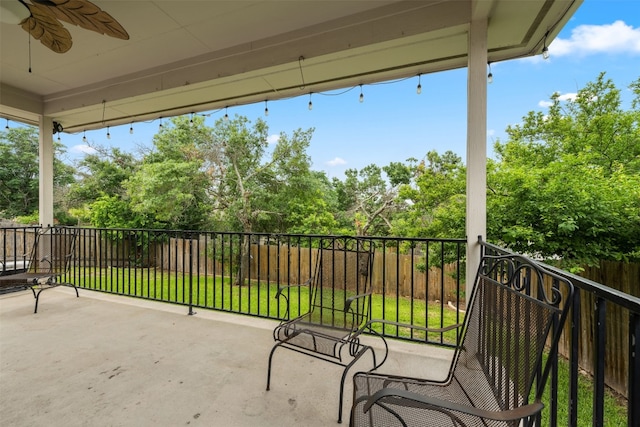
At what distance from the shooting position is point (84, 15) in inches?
89.0

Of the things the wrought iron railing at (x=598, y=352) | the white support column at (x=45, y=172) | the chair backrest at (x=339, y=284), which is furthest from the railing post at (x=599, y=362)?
the white support column at (x=45, y=172)

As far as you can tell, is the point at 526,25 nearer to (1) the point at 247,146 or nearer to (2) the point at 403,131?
(1) the point at 247,146

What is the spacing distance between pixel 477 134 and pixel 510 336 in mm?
1594

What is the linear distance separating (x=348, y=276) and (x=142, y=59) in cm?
341

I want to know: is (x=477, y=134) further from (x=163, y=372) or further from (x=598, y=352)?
(x=163, y=372)

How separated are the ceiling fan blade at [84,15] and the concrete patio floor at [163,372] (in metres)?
2.64

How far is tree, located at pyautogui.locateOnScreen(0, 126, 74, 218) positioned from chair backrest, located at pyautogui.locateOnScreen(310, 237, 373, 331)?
13025 mm

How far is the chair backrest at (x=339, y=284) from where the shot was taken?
2143mm

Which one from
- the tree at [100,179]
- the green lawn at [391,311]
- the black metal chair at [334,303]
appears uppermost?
the tree at [100,179]

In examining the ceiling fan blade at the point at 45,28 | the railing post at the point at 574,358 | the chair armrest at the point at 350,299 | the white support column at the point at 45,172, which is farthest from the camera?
the white support column at the point at 45,172

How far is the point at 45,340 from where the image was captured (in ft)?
8.46

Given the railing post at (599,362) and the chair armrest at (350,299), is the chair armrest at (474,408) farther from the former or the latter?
the chair armrest at (350,299)

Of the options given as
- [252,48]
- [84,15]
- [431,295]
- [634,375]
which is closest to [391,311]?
[431,295]

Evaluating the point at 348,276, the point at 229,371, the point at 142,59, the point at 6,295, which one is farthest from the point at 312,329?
the point at 6,295
